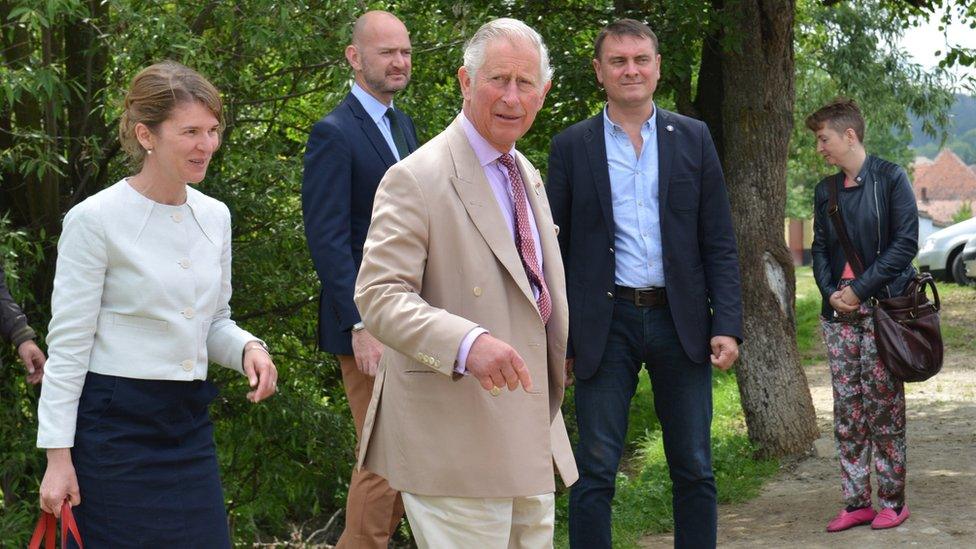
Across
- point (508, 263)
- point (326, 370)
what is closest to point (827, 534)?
point (326, 370)

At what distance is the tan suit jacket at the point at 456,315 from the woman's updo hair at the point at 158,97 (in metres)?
0.69

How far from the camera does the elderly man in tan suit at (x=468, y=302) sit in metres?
3.34

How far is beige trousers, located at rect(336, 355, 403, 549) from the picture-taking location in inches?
189

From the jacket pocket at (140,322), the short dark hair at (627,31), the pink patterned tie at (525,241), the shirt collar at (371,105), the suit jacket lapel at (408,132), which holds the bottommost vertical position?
the jacket pocket at (140,322)

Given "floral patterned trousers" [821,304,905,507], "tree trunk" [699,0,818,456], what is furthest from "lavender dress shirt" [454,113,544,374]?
"tree trunk" [699,0,818,456]

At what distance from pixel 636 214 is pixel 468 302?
187 cm

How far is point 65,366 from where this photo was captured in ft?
11.6

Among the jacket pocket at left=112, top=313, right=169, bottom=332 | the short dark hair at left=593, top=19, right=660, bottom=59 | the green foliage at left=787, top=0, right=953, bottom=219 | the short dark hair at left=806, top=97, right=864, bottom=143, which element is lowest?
the jacket pocket at left=112, top=313, right=169, bottom=332

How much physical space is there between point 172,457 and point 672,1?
5.96 m

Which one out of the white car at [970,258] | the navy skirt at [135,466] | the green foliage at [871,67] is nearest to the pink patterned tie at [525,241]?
the navy skirt at [135,466]

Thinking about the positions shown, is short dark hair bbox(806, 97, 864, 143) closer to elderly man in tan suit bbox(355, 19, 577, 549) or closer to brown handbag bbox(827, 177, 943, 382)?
brown handbag bbox(827, 177, 943, 382)

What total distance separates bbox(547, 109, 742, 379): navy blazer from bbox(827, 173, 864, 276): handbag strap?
1537mm

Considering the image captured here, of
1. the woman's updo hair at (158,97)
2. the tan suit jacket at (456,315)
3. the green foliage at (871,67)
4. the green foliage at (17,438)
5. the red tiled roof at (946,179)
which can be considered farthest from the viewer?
the red tiled roof at (946,179)

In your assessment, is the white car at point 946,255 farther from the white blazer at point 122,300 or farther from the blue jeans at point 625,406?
the white blazer at point 122,300
